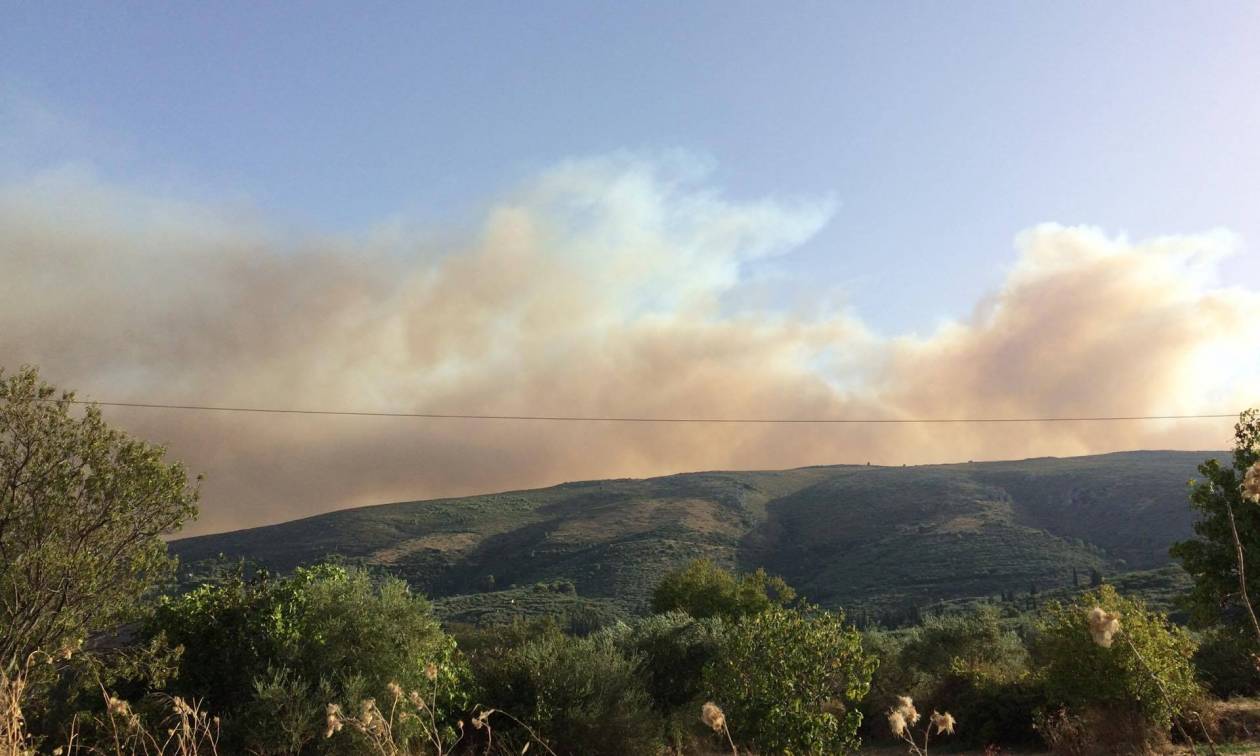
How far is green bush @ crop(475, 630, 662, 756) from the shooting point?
28.3 m

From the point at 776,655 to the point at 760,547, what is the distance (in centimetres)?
16162

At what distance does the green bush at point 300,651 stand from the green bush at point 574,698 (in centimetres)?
195

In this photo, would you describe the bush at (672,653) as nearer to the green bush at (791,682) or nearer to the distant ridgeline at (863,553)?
the green bush at (791,682)

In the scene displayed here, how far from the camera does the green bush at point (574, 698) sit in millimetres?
28281

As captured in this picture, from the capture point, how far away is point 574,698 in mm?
28969

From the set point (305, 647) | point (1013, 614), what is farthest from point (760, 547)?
point (305, 647)

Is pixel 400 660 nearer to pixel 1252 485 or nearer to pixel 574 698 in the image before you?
pixel 574 698

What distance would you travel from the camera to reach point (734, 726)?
23.5 m

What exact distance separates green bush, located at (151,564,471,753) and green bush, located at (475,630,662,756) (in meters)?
1.95

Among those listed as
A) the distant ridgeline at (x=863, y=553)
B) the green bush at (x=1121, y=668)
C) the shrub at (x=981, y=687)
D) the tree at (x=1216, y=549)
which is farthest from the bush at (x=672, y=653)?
the distant ridgeline at (x=863, y=553)

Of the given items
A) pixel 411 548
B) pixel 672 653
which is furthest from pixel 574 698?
pixel 411 548

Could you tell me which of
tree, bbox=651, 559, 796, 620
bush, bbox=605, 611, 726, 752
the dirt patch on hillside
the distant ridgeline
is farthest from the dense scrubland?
the dirt patch on hillside

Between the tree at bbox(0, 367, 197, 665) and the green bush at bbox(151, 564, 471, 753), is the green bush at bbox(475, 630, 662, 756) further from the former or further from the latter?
the tree at bbox(0, 367, 197, 665)

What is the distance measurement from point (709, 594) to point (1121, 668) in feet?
142
